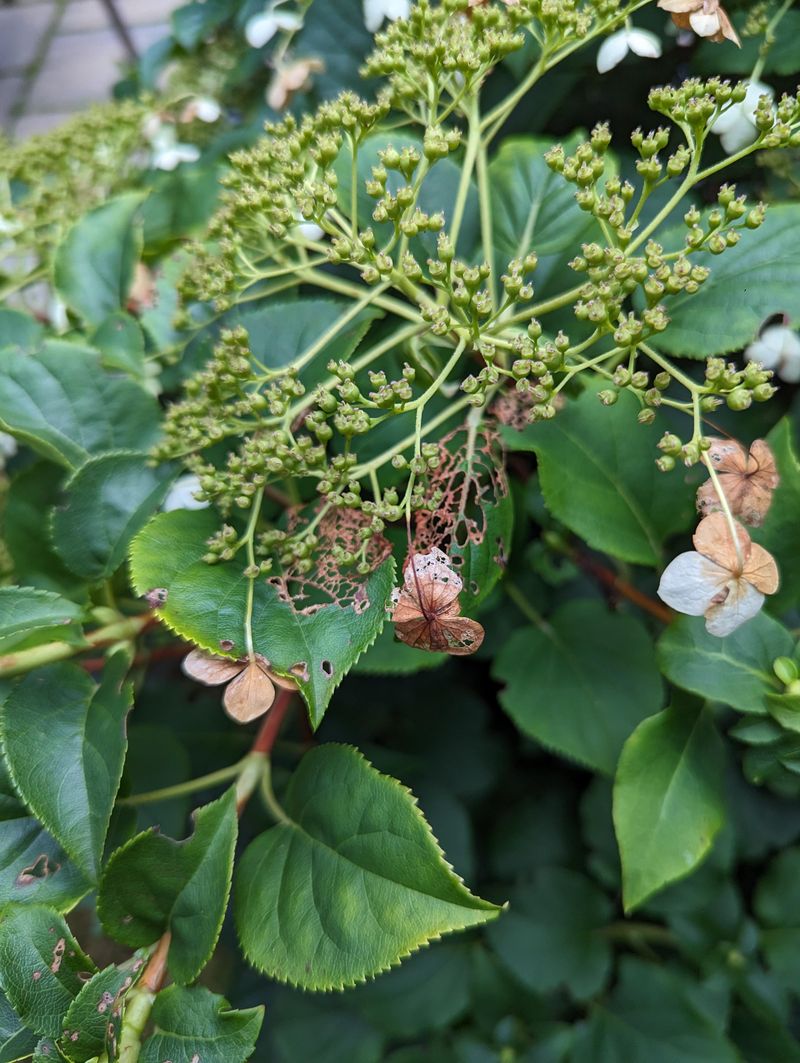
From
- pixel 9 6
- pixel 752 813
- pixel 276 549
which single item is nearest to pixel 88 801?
pixel 276 549

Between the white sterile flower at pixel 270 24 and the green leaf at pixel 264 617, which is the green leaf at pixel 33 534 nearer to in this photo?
the green leaf at pixel 264 617

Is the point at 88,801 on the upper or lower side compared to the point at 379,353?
lower

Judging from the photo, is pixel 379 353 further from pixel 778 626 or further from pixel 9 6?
pixel 9 6

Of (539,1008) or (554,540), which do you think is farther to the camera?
(539,1008)

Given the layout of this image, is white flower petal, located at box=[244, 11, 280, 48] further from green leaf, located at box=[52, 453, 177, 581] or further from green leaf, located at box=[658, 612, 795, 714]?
green leaf, located at box=[658, 612, 795, 714]

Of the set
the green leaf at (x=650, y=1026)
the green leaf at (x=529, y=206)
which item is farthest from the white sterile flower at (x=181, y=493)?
the green leaf at (x=650, y=1026)

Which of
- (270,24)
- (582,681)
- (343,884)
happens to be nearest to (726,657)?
(582,681)

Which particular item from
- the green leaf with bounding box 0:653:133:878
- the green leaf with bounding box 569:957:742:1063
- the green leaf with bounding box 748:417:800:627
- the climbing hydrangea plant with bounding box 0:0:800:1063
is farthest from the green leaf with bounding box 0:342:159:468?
the green leaf with bounding box 569:957:742:1063

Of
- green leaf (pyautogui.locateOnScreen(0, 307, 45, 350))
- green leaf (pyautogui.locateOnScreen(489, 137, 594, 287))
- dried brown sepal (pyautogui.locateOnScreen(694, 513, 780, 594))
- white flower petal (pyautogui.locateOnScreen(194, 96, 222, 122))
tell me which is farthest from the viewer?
white flower petal (pyautogui.locateOnScreen(194, 96, 222, 122))
